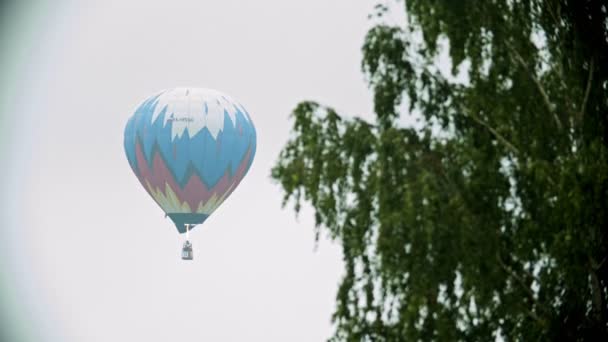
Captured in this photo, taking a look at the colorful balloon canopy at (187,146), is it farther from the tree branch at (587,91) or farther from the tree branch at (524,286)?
the tree branch at (524,286)

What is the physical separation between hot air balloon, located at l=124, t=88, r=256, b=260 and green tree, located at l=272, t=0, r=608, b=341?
35398mm

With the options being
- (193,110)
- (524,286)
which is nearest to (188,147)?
(193,110)

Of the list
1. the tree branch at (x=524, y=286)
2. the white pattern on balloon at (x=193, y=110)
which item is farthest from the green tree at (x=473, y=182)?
the white pattern on balloon at (x=193, y=110)

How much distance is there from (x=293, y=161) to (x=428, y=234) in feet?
10.2

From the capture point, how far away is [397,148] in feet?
96.3

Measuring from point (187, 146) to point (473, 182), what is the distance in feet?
125

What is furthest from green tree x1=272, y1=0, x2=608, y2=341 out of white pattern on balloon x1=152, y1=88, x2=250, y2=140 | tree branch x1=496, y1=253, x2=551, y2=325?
white pattern on balloon x1=152, y1=88, x2=250, y2=140

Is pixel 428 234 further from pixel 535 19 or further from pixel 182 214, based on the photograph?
pixel 182 214

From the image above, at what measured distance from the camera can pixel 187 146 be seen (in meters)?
67.1

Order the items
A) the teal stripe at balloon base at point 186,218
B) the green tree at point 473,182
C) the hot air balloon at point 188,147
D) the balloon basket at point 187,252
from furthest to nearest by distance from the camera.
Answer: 1. the balloon basket at point 187,252
2. the teal stripe at balloon base at point 186,218
3. the hot air balloon at point 188,147
4. the green tree at point 473,182

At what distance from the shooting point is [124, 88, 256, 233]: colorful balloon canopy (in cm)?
6694

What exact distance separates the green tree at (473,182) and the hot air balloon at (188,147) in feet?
116

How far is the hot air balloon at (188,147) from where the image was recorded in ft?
220

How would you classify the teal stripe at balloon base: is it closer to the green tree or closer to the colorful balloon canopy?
the colorful balloon canopy
